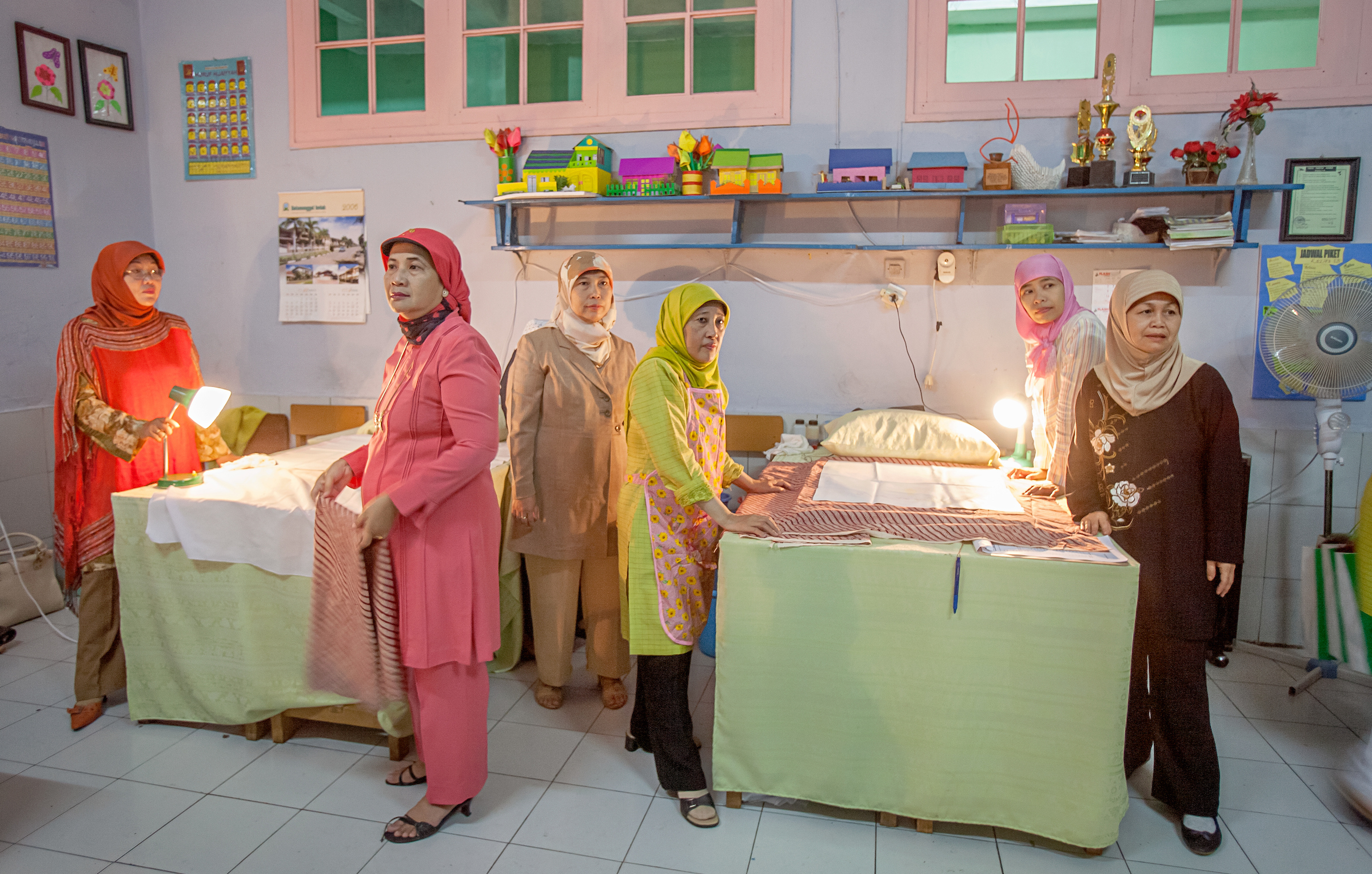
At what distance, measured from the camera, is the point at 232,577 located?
2.56m

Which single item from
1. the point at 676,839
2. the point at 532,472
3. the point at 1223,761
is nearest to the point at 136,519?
the point at 532,472

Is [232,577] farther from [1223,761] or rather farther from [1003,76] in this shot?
[1003,76]

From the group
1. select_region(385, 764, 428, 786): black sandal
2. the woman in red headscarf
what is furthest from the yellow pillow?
the woman in red headscarf

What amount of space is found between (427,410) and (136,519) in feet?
4.03

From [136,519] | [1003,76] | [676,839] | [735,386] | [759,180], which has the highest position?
[1003,76]

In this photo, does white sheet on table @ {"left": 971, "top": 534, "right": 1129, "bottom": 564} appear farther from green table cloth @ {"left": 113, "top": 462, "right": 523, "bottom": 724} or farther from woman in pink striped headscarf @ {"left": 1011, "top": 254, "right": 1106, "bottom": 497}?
green table cloth @ {"left": 113, "top": 462, "right": 523, "bottom": 724}

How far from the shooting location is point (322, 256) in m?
4.27

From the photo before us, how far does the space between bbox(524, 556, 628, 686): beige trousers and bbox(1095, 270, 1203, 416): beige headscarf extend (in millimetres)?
1695

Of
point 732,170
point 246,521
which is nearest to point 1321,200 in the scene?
point 732,170

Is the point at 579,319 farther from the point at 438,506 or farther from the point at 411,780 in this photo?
the point at 411,780

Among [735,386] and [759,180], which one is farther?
[735,386]

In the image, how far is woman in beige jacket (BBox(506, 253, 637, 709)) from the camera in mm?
2855

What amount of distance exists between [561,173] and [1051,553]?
2629 millimetres

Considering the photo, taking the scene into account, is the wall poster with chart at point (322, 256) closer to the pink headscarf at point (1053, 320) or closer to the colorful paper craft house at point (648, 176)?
the colorful paper craft house at point (648, 176)
